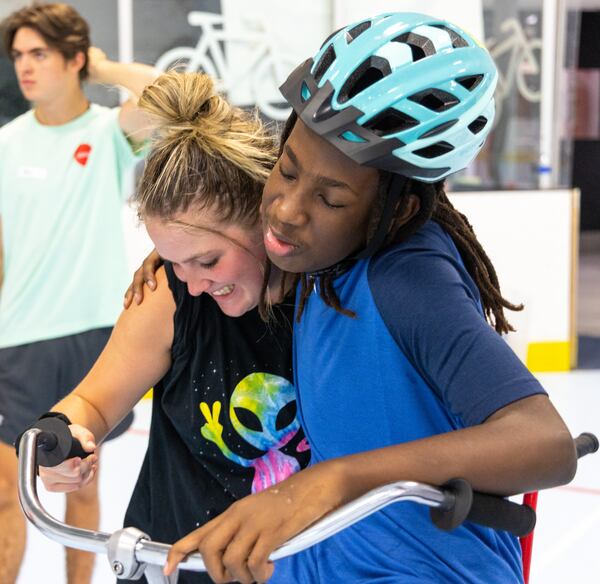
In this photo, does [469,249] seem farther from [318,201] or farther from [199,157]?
[199,157]

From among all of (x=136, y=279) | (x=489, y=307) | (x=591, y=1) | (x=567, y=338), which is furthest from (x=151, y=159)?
(x=591, y=1)

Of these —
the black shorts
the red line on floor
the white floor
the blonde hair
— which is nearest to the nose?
the blonde hair

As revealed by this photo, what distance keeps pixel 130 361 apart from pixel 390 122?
626 millimetres

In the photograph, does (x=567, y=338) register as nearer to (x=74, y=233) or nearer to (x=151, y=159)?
(x=74, y=233)

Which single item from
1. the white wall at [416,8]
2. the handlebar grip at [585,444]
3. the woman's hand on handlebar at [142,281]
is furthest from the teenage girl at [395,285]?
the white wall at [416,8]

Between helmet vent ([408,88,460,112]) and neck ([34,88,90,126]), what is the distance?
2.83 metres

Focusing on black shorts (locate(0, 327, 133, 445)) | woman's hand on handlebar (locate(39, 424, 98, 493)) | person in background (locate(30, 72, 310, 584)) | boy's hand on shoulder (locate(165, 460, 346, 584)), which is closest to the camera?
boy's hand on shoulder (locate(165, 460, 346, 584))

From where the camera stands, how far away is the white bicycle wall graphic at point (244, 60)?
23.2 ft

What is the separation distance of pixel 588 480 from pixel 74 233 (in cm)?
262

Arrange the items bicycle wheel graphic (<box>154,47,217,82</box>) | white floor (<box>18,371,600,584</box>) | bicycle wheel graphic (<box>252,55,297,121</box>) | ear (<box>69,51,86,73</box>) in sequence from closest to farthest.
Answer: white floor (<box>18,371,600,584</box>)
ear (<box>69,51,86,73</box>)
bicycle wheel graphic (<box>154,47,217,82</box>)
bicycle wheel graphic (<box>252,55,297,121</box>)

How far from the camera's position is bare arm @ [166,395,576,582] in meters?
1.10

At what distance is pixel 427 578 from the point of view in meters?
1.40

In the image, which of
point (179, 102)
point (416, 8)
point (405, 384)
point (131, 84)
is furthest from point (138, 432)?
point (405, 384)

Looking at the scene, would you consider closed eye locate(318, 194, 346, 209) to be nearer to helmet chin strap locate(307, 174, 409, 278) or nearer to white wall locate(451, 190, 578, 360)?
helmet chin strap locate(307, 174, 409, 278)
